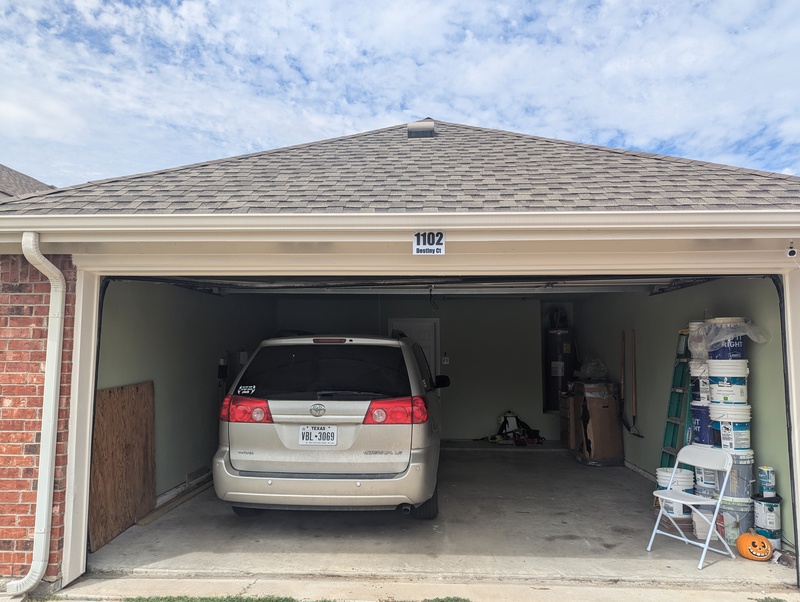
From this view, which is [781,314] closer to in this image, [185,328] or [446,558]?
[446,558]

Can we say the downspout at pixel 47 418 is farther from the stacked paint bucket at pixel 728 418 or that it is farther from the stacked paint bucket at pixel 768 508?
the stacked paint bucket at pixel 768 508

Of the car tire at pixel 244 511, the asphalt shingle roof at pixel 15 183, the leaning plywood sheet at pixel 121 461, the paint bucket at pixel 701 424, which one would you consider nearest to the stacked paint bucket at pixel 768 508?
the paint bucket at pixel 701 424

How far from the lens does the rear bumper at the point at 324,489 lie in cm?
403

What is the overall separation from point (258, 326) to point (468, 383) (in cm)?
357

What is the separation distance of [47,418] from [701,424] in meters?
5.11

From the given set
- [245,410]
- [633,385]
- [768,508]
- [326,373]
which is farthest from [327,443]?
[633,385]

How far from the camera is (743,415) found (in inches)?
169

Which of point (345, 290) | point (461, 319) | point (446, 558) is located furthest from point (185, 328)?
point (461, 319)

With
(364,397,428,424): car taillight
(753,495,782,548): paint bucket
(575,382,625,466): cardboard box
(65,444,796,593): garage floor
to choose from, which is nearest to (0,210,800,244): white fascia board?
(364,397,428,424): car taillight

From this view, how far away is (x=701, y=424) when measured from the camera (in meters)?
4.67

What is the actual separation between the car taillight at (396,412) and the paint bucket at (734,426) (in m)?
2.46

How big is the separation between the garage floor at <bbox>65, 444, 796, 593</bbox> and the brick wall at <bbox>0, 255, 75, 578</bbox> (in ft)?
1.69

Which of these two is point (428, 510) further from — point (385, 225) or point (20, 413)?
point (20, 413)

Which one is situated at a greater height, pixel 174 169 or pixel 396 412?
pixel 174 169
